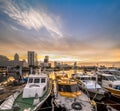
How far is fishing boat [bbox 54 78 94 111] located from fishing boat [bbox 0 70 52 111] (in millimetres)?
1437

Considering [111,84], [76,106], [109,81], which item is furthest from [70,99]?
[109,81]

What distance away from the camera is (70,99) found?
9.78m

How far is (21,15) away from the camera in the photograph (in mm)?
16656

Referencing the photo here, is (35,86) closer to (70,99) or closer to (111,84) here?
(70,99)

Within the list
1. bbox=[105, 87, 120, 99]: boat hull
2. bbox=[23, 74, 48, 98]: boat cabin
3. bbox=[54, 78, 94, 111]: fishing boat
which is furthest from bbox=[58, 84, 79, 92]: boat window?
bbox=[105, 87, 120, 99]: boat hull

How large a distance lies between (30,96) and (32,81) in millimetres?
2783

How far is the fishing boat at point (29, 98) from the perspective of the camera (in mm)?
8258

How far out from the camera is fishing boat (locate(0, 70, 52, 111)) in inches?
325

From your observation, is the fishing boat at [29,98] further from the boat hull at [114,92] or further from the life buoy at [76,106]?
the boat hull at [114,92]

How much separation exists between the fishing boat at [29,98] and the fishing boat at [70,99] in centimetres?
144

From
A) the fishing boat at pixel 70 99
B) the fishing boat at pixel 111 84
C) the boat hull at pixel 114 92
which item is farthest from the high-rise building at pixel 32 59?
the fishing boat at pixel 70 99

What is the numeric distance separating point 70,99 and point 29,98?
387cm

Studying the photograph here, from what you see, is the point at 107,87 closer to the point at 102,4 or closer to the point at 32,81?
the point at 32,81

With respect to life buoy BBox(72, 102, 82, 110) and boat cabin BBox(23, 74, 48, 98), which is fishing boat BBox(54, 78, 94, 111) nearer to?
life buoy BBox(72, 102, 82, 110)
